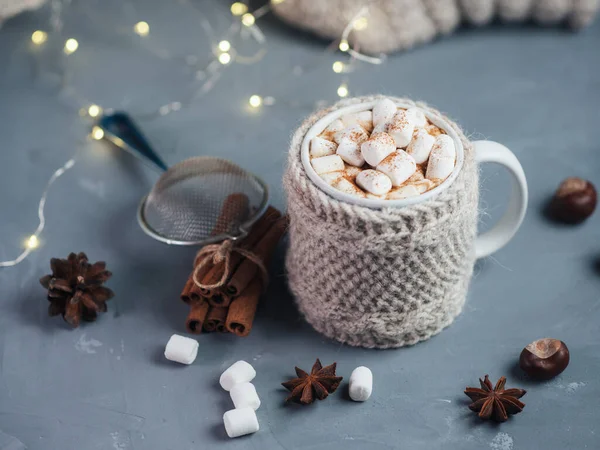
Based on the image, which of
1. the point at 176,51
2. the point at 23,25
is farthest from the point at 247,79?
the point at 23,25

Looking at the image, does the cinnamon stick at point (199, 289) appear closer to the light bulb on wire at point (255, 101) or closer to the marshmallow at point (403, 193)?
the marshmallow at point (403, 193)

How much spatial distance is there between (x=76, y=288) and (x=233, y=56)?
767 millimetres

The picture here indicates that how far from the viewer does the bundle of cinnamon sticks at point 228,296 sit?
1.17m

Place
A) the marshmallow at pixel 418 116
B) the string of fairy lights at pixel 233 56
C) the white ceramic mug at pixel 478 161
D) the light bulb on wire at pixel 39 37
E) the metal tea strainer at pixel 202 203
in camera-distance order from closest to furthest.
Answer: the white ceramic mug at pixel 478 161
the marshmallow at pixel 418 116
the metal tea strainer at pixel 202 203
the string of fairy lights at pixel 233 56
the light bulb on wire at pixel 39 37

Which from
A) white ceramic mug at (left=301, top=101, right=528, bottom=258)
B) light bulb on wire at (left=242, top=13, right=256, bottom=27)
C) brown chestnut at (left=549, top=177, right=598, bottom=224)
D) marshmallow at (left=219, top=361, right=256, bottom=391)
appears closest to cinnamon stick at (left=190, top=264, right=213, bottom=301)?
marshmallow at (left=219, top=361, right=256, bottom=391)

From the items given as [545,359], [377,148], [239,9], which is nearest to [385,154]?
[377,148]

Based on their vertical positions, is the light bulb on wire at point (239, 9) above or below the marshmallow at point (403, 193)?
below

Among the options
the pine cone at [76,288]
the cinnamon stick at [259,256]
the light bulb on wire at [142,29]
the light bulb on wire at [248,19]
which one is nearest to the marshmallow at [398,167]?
the cinnamon stick at [259,256]

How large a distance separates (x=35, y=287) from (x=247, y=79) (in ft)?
2.28

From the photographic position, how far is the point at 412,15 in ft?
5.49

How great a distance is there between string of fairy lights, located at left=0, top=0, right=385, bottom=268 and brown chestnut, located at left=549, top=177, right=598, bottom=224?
0.51m

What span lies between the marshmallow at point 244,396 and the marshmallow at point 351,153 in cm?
35

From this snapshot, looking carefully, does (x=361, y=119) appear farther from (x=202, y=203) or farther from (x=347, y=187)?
(x=202, y=203)

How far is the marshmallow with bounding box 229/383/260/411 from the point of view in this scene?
1.05 meters
